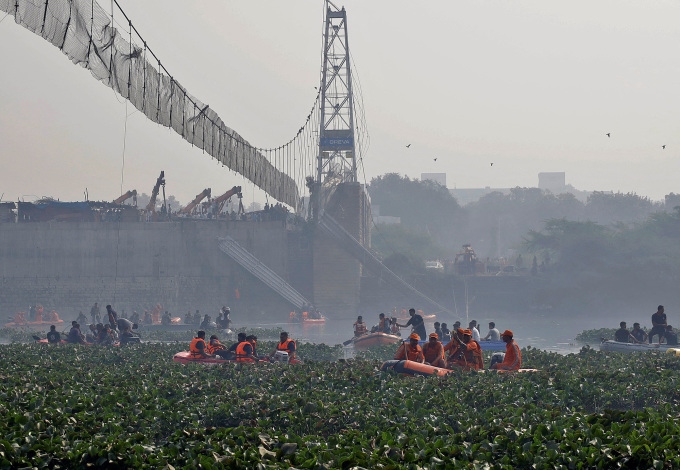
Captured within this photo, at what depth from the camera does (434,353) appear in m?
24.1

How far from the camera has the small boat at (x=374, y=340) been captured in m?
38.8

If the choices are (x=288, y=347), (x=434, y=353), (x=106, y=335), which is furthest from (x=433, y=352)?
(x=106, y=335)

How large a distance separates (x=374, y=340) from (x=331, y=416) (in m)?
22.3

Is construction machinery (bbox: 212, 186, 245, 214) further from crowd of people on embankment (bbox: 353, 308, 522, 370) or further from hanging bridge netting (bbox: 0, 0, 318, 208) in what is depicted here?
crowd of people on embankment (bbox: 353, 308, 522, 370)

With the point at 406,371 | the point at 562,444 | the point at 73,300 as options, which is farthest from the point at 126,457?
the point at 73,300

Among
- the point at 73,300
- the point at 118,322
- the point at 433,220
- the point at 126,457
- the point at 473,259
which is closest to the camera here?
the point at 126,457

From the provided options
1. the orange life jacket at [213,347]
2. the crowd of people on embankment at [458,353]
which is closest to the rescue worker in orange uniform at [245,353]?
the orange life jacket at [213,347]

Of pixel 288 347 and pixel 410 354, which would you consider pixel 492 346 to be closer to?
pixel 288 347

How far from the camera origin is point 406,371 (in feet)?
73.9

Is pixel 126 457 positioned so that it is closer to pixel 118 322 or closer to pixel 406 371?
pixel 406 371

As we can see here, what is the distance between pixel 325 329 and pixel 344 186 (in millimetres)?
12313

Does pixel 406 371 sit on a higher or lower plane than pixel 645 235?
lower

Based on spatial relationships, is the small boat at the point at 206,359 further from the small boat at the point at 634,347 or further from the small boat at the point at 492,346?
the small boat at the point at 634,347

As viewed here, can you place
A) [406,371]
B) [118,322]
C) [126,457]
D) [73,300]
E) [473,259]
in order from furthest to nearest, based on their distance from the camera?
[473,259] → [73,300] → [118,322] → [406,371] → [126,457]
